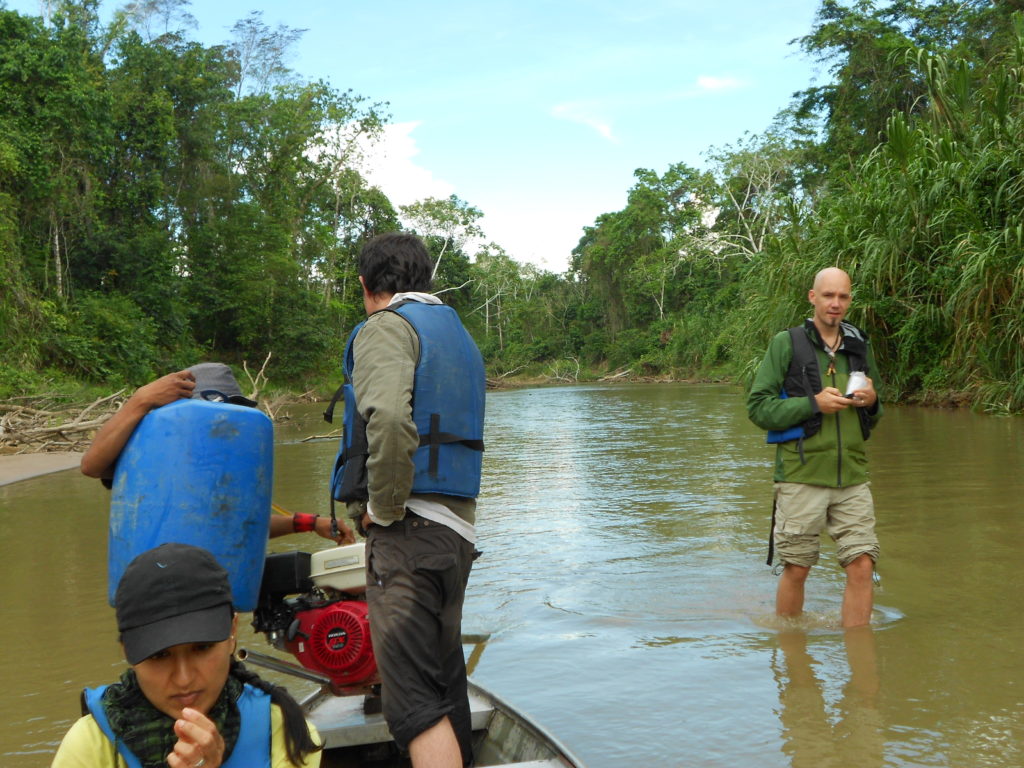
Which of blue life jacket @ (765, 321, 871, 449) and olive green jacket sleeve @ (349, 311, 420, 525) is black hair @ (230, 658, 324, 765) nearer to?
olive green jacket sleeve @ (349, 311, 420, 525)

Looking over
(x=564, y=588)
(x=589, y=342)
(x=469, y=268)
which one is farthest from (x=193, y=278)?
(x=564, y=588)

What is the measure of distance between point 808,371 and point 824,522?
2.33ft

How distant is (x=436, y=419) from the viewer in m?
3.07

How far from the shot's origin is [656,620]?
5.54 meters

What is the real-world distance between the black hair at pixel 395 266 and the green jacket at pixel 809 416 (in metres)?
2.02

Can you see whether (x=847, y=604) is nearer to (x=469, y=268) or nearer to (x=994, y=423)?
(x=994, y=423)

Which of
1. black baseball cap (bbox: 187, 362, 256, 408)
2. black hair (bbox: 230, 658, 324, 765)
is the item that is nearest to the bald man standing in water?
black baseball cap (bbox: 187, 362, 256, 408)

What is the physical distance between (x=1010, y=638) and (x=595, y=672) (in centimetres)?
197

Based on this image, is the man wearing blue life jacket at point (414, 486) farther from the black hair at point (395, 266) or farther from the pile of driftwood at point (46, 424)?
the pile of driftwood at point (46, 424)

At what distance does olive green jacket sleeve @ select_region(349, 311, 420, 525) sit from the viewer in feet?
9.59

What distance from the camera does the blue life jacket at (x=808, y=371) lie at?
15.7ft

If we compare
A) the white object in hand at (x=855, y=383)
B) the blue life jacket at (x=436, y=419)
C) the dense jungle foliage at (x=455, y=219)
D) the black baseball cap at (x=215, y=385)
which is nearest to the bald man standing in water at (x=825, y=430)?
the white object in hand at (x=855, y=383)

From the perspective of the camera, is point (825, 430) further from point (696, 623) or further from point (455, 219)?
point (455, 219)

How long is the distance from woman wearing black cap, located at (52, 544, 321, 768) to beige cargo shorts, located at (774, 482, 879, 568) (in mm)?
3215
